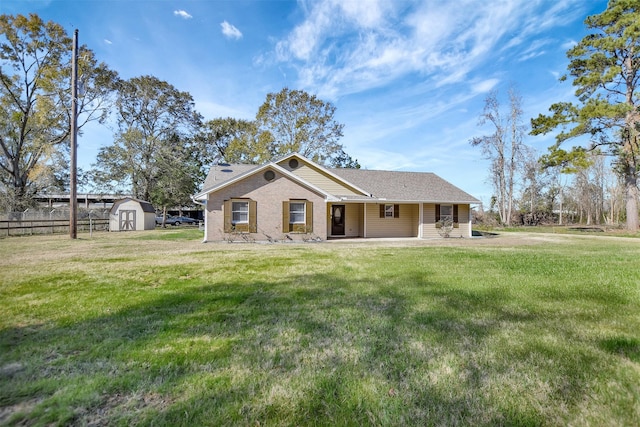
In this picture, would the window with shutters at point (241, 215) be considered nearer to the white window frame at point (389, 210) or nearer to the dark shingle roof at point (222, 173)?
the dark shingle roof at point (222, 173)

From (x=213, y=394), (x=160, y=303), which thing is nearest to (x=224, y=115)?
(x=160, y=303)

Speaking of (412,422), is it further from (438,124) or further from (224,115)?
(224,115)

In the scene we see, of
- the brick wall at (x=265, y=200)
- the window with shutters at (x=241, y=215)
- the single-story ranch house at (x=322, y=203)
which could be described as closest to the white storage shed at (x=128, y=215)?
the single-story ranch house at (x=322, y=203)

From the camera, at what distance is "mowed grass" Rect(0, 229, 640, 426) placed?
2.09m

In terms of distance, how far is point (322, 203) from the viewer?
54.0 ft

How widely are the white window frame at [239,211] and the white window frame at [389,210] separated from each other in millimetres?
8488

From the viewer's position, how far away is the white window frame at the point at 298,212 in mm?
15961

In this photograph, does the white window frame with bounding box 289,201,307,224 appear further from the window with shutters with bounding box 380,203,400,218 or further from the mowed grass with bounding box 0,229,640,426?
the mowed grass with bounding box 0,229,640,426

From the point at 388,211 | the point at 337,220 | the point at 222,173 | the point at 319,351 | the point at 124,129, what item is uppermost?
the point at 124,129

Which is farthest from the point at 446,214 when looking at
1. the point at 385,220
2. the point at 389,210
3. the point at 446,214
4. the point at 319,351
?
the point at 319,351

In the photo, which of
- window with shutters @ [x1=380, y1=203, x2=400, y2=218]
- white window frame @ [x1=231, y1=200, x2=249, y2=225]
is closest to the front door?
window with shutters @ [x1=380, y1=203, x2=400, y2=218]

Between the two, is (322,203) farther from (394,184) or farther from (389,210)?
(394,184)

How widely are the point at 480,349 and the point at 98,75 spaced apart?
34.6 metres

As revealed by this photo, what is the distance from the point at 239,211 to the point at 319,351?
12960mm
